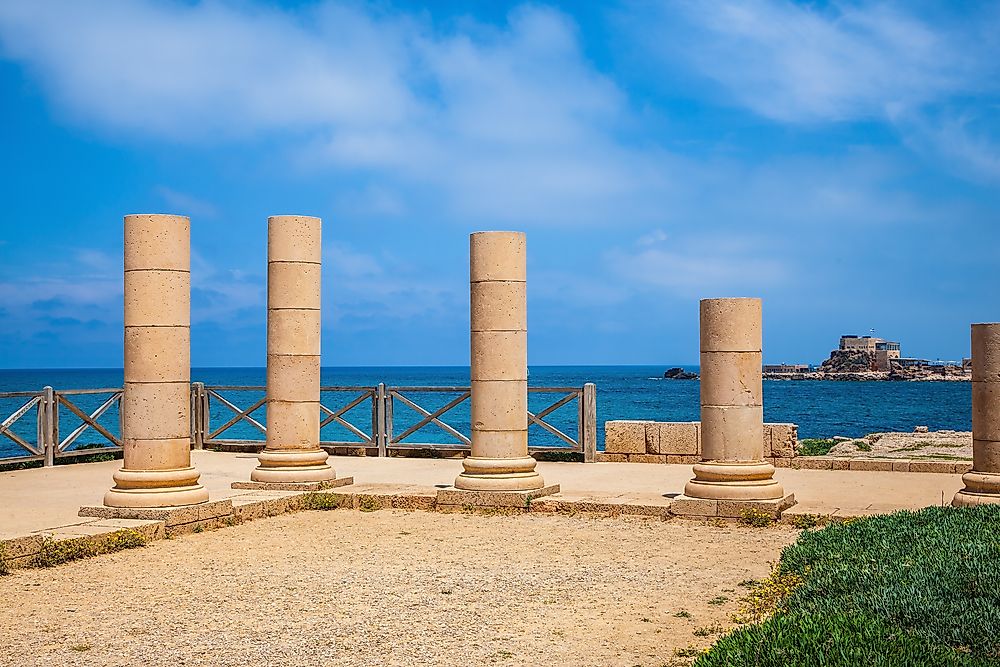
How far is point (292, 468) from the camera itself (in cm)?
1505

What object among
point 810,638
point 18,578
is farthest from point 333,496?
point 810,638

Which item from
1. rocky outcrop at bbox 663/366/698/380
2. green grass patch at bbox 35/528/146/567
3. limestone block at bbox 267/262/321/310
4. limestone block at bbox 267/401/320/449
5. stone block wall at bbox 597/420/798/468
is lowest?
green grass patch at bbox 35/528/146/567

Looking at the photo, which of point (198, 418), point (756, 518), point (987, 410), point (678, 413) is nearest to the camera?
point (987, 410)

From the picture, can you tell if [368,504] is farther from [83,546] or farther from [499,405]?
[83,546]

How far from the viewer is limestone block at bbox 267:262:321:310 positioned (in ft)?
49.6

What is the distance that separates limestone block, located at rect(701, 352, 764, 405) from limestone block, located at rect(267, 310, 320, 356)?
5.55m

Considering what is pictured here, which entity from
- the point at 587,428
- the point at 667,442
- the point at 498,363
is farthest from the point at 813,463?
the point at 498,363

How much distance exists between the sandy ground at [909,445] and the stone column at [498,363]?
→ 13086mm

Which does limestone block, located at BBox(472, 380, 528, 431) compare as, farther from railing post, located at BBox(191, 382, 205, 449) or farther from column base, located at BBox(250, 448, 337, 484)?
railing post, located at BBox(191, 382, 205, 449)

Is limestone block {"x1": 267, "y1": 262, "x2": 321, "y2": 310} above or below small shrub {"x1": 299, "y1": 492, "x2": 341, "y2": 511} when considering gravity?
above

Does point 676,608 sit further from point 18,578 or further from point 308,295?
point 308,295

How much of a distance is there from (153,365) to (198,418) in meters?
9.35

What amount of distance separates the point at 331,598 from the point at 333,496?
557 centimetres

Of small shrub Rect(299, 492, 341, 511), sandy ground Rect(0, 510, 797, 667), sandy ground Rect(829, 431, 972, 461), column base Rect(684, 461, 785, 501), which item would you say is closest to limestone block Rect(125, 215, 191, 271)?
sandy ground Rect(0, 510, 797, 667)
